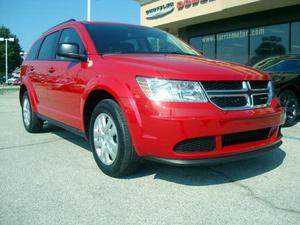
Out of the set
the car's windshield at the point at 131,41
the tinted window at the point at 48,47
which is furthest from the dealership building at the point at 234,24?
the tinted window at the point at 48,47

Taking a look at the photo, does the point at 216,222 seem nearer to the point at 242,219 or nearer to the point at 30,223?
the point at 242,219

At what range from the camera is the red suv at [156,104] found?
3316 millimetres

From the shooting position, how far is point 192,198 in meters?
3.30

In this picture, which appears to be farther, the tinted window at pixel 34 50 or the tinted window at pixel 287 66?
the tinted window at pixel 287 66

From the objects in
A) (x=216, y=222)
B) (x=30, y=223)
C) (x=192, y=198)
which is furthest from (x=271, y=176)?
(x=30, y=223)

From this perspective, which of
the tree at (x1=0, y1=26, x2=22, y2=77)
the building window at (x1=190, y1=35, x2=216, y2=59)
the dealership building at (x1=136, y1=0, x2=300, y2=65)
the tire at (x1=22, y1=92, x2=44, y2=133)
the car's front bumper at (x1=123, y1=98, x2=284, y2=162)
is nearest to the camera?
the car's front bumper at (x1=123, y1=98, x2=284, y2=162)

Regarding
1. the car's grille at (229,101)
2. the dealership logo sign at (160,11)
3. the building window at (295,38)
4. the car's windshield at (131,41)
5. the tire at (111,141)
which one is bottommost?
the tire at (111,141)

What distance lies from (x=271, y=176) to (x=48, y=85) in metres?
3.23

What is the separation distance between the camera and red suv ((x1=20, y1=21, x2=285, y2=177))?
3.32m

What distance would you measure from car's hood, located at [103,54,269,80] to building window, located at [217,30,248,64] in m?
11.4

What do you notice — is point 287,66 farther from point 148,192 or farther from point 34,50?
point 148,192

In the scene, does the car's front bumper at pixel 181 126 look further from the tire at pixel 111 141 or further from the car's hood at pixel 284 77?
the car's hood at pixel 284 77

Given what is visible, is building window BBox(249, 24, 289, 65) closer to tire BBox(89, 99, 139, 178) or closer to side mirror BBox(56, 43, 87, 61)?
side mirror BBox(56, 43, 87, 61)

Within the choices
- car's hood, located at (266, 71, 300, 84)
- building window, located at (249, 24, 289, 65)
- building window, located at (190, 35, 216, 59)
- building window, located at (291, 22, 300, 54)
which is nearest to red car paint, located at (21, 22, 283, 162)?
car's hood, located at (266, 71, 300, 84)
